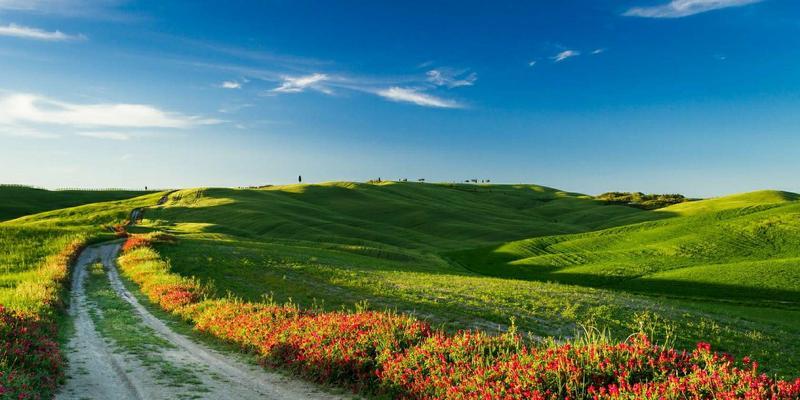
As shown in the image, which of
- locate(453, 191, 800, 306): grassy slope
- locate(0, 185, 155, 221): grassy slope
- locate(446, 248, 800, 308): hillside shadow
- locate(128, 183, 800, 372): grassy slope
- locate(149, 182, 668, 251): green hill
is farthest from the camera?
locate(0, 185, 155, 221): grassy slope

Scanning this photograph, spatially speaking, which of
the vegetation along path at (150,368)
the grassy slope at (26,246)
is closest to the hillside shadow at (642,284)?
the vegetation along path at (150,368)

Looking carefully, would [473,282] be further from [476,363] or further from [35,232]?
[35,232]

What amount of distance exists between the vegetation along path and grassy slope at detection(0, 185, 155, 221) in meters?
142

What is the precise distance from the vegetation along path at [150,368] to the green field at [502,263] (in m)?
7.92

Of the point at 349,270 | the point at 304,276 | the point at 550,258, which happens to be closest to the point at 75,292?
the point at 304,276

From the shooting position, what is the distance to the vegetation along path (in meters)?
12.5

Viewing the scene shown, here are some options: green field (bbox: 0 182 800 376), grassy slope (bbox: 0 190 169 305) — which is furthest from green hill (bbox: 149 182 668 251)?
grassy slope (bbox: 0 190 169 305)

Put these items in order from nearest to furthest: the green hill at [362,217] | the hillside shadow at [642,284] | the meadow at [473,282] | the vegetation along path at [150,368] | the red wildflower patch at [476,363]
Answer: the red wildflower patch at [476,363] → the vegetation along path at [150,368] → the meadow at [473,282] → the hillside shadow at [642,284] → the green hill at [362,217]

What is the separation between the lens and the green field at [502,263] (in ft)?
82.2

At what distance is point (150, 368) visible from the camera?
47.7 ft

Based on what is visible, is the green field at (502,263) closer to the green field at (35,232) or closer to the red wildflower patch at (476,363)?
the green field at (35,232)

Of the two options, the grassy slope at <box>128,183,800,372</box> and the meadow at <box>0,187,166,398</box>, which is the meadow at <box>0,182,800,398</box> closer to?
the grassy slope at <box>128,183,800,372</box>

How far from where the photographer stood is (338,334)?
15.2m

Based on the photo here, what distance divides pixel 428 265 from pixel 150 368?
46.2m
